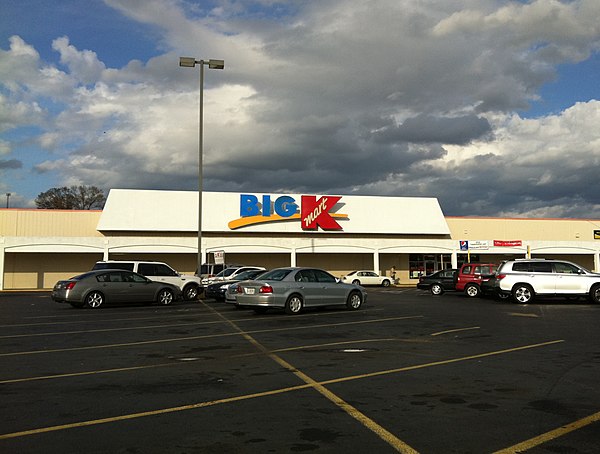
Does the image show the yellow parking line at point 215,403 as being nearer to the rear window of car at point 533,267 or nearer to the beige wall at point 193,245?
the rear window of car at point 533,267

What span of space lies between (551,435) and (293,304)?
40.6ft

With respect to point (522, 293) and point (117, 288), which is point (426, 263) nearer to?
point (522, 293)

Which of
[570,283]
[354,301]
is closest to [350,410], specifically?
[354,301]

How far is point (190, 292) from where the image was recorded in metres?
25.3

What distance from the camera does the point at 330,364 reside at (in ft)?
30.0

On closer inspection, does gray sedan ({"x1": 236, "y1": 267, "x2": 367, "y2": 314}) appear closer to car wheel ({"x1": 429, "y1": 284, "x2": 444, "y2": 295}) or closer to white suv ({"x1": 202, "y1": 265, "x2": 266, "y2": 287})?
white suv ({"x1": 202, "y1": 265, "x2": 266, "y2": 287})

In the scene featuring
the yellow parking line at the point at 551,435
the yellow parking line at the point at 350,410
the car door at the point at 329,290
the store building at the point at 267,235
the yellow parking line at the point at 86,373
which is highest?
the store building at the point at 267,235

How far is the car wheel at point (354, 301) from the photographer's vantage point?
63.5ft

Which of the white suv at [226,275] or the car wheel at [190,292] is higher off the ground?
the white suv at [226,275]

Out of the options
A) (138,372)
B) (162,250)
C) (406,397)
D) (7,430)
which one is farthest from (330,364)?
(162,250)

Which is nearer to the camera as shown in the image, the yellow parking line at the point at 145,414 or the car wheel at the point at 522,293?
the yellow parking line at the point at 145,414

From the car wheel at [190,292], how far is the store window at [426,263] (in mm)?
29100

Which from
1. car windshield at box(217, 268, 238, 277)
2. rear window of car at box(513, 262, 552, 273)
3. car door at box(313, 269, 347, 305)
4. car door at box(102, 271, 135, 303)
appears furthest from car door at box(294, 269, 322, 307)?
car windshield at box(217, 268, 238, 277)

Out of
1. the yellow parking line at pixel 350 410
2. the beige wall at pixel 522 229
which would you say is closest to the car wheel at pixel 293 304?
the yellow parking line at pixel 350 410
